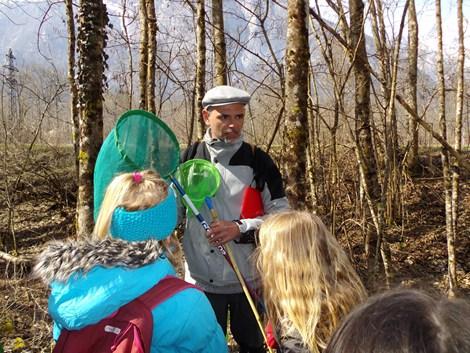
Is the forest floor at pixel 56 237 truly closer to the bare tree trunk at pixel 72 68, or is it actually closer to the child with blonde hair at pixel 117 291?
the bare tree trunk at pixel 72 68

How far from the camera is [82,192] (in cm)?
360

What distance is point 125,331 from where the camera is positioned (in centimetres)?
144

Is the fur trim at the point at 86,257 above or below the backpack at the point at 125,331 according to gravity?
above

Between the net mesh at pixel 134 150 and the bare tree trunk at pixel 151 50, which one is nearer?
the net mesh at pixel 134 150

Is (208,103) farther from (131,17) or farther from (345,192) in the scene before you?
(131,17)

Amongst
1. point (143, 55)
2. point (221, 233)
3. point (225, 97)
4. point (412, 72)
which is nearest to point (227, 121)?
point (225, 97)

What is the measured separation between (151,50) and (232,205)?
15.4 ft

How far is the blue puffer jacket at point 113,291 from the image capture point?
4.66 feet

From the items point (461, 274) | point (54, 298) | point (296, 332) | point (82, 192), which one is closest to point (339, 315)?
point (296, 332)

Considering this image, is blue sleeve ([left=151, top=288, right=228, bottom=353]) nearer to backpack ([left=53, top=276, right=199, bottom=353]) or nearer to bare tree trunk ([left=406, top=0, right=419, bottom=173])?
backpack ([left=53, top=276, right=199, bottom=353])

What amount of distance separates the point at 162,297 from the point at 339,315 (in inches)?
25.6

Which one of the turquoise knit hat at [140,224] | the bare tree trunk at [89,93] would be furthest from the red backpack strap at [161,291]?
the bare tree trunk at [89,93]

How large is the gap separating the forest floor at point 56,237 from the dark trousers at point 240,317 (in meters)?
1.13

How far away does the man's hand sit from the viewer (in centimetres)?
235
